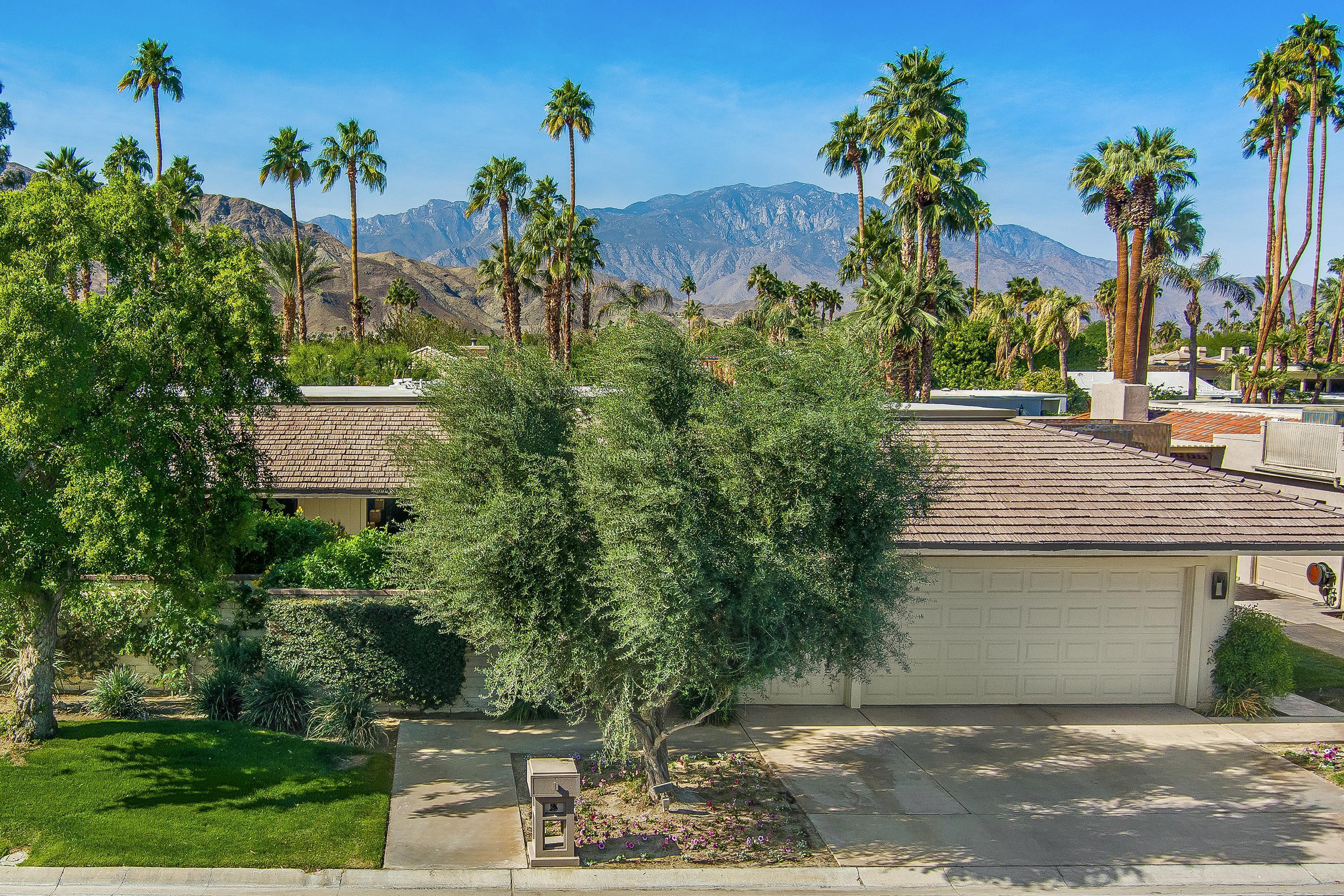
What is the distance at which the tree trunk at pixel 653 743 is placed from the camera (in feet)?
32.6

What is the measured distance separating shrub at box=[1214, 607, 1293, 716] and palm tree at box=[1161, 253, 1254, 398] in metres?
32.8

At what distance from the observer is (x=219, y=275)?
9883 mm

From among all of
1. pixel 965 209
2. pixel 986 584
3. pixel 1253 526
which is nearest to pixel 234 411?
pixel 986 584

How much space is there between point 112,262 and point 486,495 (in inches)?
190

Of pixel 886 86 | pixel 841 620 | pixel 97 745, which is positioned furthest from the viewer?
pixel 886 86

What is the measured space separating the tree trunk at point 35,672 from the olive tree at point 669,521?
4411mm

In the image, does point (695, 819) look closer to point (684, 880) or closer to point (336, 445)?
point (684, 880)

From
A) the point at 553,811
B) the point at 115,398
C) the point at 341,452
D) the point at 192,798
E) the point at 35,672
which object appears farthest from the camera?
the point at 341,452

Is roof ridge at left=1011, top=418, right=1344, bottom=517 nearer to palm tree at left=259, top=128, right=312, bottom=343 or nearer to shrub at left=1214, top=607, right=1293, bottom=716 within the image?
shrub at left=1214, top=607, right=1293, bottom=716

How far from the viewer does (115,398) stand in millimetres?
9227

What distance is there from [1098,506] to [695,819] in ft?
25.6

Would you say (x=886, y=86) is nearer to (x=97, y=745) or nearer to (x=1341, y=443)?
(x=1341, y=443)

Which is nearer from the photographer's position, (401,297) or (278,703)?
(278,703)

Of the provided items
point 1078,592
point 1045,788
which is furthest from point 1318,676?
point 1045,788
